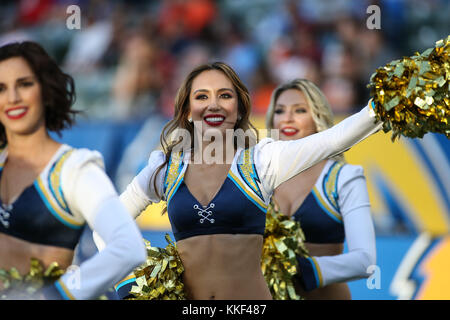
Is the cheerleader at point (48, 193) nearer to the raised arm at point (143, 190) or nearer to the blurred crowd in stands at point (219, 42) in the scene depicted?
the raised arm at point (143, 190)

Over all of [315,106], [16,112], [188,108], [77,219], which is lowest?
[77,219]

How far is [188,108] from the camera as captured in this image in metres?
3.72

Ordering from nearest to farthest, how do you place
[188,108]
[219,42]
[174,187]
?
[174,187], [188,108], [219,42]

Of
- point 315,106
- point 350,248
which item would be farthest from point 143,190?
point 315,106

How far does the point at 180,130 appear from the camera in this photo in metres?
3.72

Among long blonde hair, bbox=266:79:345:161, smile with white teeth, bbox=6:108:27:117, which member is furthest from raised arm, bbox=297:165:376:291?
smile with white teeth, bbox=6:108:27:117

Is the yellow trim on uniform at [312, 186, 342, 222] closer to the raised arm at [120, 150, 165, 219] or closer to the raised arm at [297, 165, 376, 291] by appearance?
the raised arm at [297, 165, 376, 291]

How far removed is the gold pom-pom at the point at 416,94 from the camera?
9.41 feet

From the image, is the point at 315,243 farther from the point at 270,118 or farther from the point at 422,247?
the point at 422,247

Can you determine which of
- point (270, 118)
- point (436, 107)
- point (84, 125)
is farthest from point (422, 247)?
point (436, 107)

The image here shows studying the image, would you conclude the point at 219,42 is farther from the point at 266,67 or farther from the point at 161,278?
the point at 161,278

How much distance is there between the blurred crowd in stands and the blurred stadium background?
0.01m

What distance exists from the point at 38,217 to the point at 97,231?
10.2 inches

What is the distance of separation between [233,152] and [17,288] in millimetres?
1121
